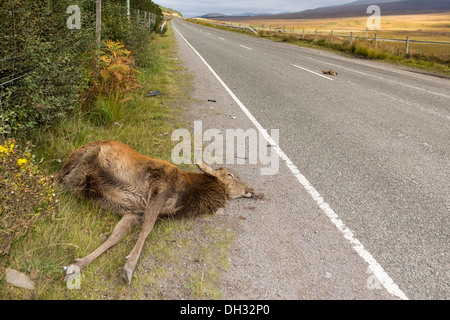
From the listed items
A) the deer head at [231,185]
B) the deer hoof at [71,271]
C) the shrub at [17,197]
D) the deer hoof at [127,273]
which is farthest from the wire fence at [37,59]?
the deer head at [231,185]

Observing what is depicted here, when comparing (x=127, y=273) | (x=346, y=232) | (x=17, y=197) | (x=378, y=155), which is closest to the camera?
(x=127, y=273)

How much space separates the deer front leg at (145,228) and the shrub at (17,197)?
33.5 inches

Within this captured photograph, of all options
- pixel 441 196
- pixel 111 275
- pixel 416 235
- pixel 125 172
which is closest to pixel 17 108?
pixel 125 172

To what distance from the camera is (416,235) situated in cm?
352

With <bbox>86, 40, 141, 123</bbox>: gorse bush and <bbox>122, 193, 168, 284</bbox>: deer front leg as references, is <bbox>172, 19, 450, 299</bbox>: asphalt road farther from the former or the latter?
<bbox>86, 40, 141, 123</bbox>: gorse bush

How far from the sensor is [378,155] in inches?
220

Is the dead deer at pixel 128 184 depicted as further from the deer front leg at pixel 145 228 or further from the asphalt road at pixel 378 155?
the asphalt road at pixel 378 155

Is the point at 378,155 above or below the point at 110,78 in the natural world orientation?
below

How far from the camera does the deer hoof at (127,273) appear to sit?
8.60ft

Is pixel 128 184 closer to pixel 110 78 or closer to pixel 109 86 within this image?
pixel 109 86

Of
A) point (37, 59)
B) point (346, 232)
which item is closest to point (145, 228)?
point (346, 232)

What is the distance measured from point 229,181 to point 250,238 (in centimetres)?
87

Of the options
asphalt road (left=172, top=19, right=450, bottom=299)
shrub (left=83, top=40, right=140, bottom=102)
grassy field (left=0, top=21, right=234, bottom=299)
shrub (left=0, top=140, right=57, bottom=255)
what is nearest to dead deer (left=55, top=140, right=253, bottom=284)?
grassy field (left=0, top=21, right=234, bottom=299)

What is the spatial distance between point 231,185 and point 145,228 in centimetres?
135
